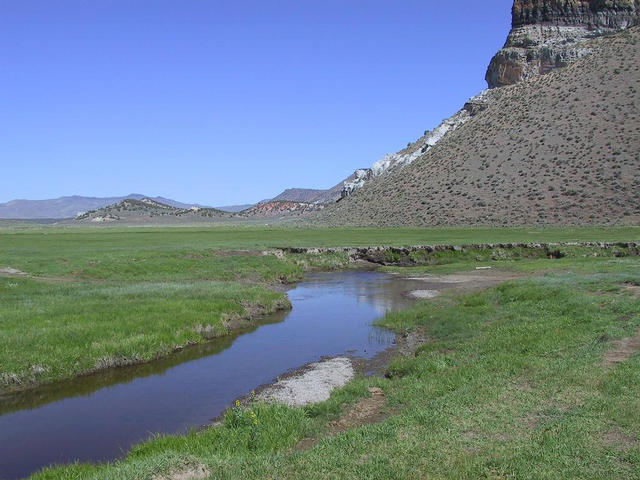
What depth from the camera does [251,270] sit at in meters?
42.8

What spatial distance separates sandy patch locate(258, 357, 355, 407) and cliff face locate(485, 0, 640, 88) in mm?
117852

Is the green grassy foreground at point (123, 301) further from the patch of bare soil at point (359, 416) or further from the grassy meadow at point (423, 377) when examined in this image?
the patch of bare soil at point (359, 416)

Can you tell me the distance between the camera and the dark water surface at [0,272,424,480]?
1277 centimetres

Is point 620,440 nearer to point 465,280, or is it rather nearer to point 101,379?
point 101,379

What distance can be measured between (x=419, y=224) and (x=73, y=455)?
270 feet

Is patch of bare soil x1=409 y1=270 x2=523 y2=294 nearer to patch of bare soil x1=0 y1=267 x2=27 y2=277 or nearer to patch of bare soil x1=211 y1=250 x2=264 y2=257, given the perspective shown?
patch of bare soil x1=211 y1=250 x2=264 y2=257

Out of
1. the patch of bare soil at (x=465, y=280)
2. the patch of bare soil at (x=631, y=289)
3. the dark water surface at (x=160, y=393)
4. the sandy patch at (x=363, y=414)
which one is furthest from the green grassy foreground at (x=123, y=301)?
the patch of bare soil at (x=631, y=289)

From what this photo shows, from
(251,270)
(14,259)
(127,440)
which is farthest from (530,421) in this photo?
(14,259)

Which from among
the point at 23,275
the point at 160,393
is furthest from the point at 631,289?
the point at 23,275

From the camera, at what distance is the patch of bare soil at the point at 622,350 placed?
46.0 feet

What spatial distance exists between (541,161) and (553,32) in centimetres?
5499

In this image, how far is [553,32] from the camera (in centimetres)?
12975

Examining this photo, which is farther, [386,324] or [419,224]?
[419,224]

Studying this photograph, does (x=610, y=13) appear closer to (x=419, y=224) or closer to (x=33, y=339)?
(x=419, y=224)
